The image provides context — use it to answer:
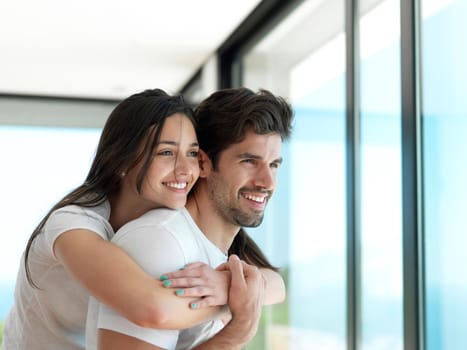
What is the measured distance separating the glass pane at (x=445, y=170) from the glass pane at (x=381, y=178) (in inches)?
8.7

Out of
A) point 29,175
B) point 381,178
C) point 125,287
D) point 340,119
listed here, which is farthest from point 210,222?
point 29,175

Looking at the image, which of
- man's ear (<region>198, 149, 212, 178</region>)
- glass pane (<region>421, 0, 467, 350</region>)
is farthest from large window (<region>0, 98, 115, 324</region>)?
man's ear (<region>198, 149, 212, 178</region>)

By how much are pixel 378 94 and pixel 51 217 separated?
1.79m

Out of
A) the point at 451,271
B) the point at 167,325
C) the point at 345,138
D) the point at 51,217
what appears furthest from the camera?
the point at 345,138

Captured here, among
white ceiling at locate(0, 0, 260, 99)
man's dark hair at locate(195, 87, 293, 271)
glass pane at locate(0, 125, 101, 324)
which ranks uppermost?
white ceiling at locate(0, 0, 260, 99)

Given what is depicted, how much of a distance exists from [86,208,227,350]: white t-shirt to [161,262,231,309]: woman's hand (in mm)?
37

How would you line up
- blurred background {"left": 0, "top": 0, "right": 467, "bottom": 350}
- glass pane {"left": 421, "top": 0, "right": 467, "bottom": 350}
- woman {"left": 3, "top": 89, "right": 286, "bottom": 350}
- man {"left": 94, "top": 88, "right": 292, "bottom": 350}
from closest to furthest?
1. man {"left": 94, "top": 88, "right": 292, "bottom": 350}
2. woman {"left": 3, "top": 89, "right": 286, "bottom": 350}
3. glass pane {"left": 421, "top": 0, "right": 467, "bottom": 350}
4. blurred background {"left": 0, "top": 0, "right": 467, "bottom": 350}

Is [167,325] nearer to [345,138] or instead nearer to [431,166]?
[431,166]

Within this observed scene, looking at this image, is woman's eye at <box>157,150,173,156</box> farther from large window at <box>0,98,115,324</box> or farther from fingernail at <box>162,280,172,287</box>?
large window at <box>0,98,115,324</box>

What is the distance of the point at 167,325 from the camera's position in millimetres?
1546

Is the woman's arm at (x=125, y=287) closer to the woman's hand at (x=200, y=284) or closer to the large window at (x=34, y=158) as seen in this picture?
the woman's hand at (x=200, y=284)

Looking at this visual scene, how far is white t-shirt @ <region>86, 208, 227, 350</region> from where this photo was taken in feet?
5.22

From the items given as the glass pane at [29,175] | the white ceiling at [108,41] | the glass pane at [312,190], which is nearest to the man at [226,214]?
the glass pane at [312,190]

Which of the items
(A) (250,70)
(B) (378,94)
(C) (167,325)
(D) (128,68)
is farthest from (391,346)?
(D) (128,68)
